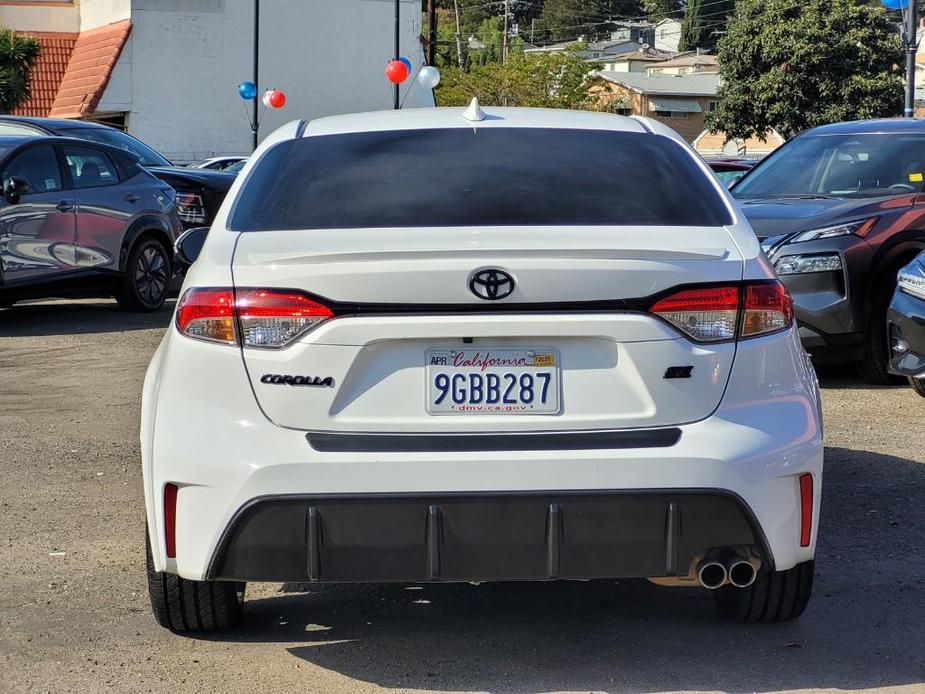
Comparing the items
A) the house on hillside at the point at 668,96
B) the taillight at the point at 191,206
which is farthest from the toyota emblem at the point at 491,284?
the house on hillside at the point at 668,96

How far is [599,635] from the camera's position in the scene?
455 cm

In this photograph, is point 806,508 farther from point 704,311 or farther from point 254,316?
point 254,316

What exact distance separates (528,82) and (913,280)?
184 feet

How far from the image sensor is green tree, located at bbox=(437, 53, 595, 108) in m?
63.2

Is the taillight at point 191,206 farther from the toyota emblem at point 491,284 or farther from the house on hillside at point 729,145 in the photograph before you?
the house on hillside at point 729,145

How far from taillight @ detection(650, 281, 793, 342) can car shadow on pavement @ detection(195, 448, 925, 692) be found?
99cm

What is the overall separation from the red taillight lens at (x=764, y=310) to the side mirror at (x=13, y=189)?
9.48m

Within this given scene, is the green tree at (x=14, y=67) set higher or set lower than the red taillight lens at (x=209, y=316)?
lower

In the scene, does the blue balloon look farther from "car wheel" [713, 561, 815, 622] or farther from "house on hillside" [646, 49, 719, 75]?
"house on hillside" [646, 49, 719, 75]

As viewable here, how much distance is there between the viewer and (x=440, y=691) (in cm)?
405

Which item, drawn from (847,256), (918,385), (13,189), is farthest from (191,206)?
(918,385)

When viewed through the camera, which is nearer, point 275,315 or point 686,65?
point 275,315

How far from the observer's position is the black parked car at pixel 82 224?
1244 centimetres

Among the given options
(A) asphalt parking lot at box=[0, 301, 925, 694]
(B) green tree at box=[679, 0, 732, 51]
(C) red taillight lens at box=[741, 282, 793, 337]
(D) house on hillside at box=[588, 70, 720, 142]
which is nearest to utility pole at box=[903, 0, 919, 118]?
(A) asphalt parking lot at box=[0, 301, 925, 694]
